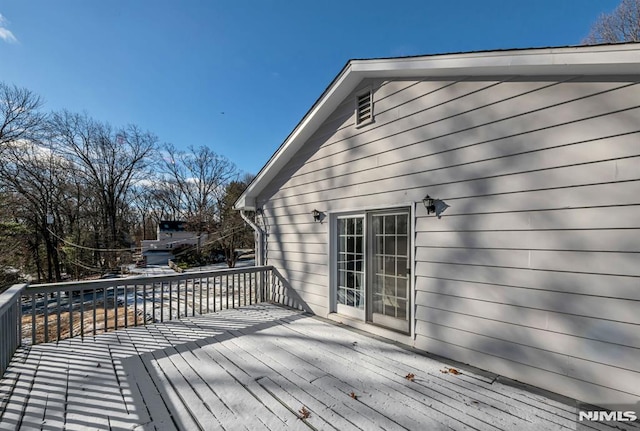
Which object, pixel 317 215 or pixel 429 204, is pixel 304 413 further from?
pixel 317 215

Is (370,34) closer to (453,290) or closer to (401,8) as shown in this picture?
(401,8)

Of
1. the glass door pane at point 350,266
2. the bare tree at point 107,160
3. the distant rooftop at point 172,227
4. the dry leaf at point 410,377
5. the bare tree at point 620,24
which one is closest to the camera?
the dry leaf at point 410,377

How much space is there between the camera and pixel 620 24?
8102mm

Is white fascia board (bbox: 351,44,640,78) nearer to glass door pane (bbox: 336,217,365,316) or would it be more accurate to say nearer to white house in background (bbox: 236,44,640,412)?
white house in background (bbox: 236,44,640,412)

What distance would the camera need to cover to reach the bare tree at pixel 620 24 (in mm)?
7785

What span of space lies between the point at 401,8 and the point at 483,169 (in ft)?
16.8

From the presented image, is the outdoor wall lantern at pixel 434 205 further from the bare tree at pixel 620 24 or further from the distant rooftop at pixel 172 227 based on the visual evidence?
the distant rooftop at pixel 172 227

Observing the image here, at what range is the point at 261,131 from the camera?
1902cm

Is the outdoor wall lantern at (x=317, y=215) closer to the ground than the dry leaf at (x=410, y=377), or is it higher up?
higher up

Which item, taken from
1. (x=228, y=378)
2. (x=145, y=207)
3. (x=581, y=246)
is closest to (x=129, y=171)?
(x=145, y=207)

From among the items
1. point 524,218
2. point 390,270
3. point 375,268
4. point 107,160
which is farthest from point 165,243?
point 524,218

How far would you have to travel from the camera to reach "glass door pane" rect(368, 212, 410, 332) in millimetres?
3365

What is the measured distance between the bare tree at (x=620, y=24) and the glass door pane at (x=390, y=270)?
10160mm

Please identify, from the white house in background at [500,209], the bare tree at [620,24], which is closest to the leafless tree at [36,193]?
the white house in background at [500,209]
